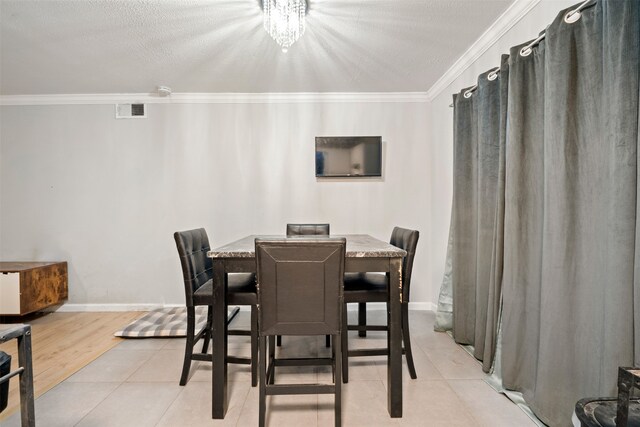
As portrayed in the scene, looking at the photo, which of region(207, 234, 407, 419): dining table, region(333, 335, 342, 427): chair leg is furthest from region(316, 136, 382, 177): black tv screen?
region(333, 335, 342, 427): chair leg

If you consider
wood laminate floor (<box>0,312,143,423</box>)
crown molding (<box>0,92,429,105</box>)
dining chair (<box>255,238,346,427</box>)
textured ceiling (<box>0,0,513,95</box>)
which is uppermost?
textured ceiling (<box>0,0,513,95</box>)

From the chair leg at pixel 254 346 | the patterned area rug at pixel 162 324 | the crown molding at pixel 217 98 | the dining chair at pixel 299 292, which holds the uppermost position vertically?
the crown molding at pixel 217 98

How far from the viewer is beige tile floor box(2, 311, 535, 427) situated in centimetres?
166

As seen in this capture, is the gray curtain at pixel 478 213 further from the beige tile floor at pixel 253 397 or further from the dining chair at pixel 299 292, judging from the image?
the dining chair at pixel 299 292

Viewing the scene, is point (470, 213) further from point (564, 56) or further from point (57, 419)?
point (57, 419)

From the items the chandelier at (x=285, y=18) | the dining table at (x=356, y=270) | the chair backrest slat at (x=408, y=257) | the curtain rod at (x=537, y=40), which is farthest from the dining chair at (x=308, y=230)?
the curtain rod at (x=537, y=40)

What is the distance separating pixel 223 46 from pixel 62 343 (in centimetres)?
292

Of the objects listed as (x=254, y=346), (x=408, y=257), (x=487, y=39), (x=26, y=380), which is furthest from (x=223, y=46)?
(x=26, y=380)

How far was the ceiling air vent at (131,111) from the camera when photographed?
345 centimetres

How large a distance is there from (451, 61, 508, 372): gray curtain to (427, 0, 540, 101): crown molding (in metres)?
0.31

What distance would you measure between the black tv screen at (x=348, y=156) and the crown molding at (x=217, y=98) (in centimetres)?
48

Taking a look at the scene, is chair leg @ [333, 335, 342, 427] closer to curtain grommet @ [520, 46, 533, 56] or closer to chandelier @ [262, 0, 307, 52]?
chandelier @ [262, 0, 307, 52]

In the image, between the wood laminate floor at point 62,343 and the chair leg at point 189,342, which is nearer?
the chair leg at point 189,342

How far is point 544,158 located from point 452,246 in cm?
130
